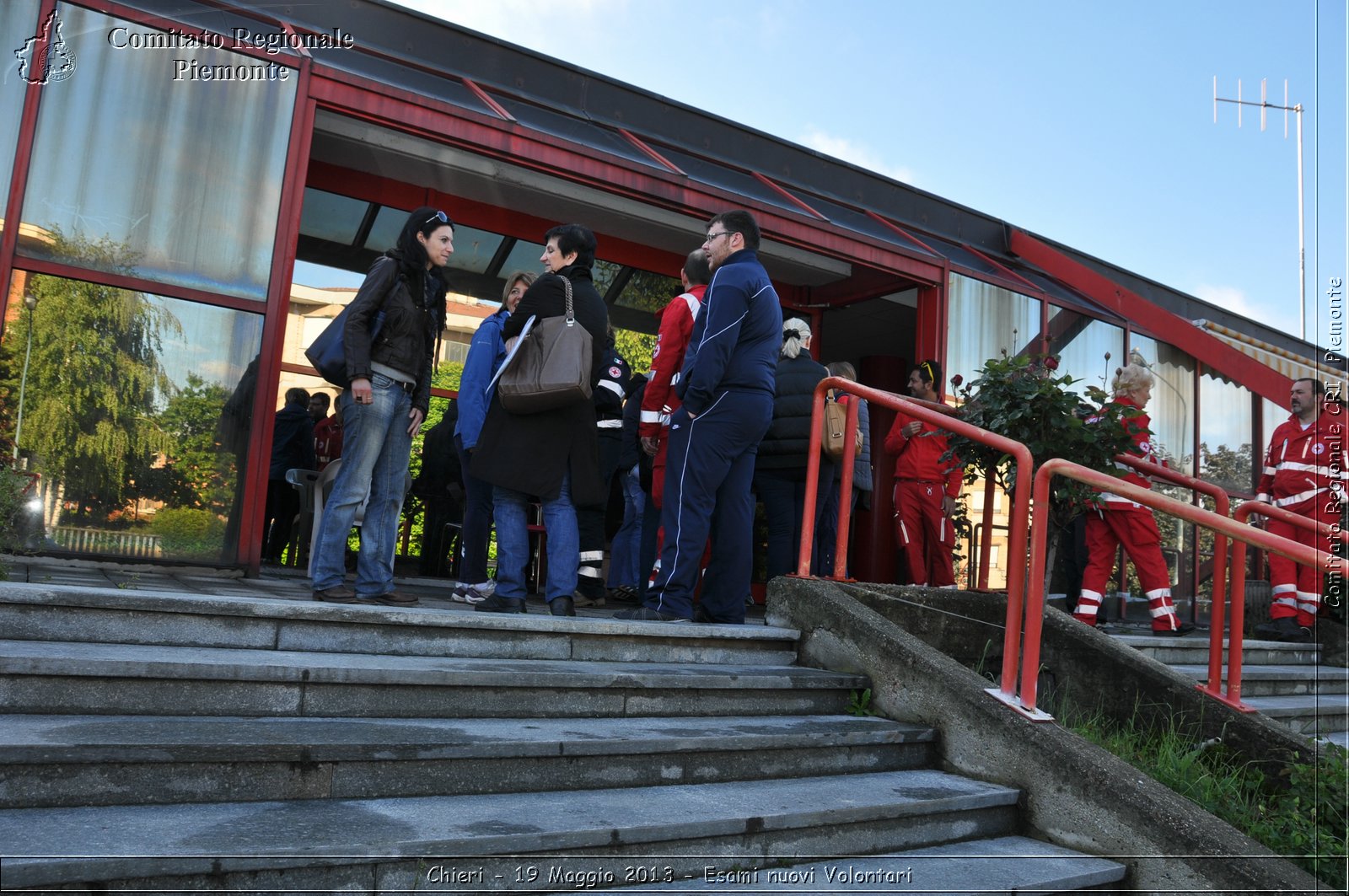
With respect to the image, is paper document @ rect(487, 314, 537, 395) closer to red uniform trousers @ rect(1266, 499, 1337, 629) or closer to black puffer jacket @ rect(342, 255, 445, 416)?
black puffer jacket @ rect(342, 255, 445, 416)

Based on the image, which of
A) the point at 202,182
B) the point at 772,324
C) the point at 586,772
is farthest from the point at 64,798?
the point at 202,182

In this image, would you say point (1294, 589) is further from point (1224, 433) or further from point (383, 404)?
point (383, 404)

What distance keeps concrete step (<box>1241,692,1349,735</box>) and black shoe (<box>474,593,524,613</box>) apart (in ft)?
12.3

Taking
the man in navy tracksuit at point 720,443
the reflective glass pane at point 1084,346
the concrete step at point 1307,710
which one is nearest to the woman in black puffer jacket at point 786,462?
the man in navy tracksuit at point 720,443

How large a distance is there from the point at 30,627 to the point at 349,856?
57.7 inches

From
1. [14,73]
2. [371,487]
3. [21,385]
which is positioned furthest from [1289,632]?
[14,73]

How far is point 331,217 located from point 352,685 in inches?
229

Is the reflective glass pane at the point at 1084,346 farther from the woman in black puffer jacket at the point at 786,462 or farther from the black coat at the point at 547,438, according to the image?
the black coat at the point at 547,438

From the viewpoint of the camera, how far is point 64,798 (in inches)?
89.0

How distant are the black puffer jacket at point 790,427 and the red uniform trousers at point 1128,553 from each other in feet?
7.23

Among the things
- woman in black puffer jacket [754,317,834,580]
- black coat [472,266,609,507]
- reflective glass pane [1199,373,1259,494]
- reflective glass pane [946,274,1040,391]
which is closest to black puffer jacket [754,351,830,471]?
woman in black puffer jacket [754,317,834,580]

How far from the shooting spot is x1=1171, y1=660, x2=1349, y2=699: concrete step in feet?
19.5

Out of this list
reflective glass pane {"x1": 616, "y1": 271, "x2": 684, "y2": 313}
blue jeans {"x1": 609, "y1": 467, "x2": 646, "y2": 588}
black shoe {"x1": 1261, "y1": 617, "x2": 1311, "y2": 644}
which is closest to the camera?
blue jeans {"x1": 609, "y1": 467, "x2": 646, "y2": 588}

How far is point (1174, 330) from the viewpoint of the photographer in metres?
9.91
